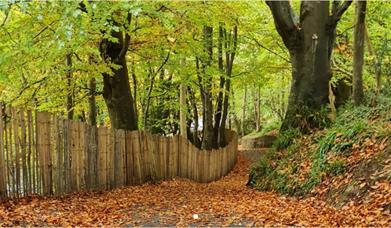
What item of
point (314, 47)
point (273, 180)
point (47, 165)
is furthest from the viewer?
point (314, 47)

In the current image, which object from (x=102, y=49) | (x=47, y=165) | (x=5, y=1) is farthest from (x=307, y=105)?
(x=5, y=1)

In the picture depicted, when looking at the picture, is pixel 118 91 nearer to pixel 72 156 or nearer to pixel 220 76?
pixel 72 156

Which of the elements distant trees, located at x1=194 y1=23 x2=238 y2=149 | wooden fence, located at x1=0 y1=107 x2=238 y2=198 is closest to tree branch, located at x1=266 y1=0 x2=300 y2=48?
wooden fence, located at x1=0 y1=107 x2=238 y2=198

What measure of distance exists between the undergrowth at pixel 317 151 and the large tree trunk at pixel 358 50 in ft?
0.92

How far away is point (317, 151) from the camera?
7.26 meters

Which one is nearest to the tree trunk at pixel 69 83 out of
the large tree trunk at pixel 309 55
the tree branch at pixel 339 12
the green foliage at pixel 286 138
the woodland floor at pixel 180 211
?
the woodland floor at pixel 180 211

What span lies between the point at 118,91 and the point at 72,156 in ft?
9.13

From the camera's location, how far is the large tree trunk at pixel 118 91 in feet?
30.5

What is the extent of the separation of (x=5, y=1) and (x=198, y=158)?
7.73 meters

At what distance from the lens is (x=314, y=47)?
353 inches

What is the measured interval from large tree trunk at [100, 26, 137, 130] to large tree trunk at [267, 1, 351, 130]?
3.59 m

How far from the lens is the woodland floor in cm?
486

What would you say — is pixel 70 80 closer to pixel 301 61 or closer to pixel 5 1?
pixel 5 1

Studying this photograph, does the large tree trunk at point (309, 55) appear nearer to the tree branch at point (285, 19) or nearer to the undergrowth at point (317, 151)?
the tree branch at point (285, 19)
